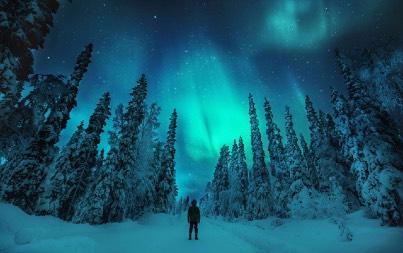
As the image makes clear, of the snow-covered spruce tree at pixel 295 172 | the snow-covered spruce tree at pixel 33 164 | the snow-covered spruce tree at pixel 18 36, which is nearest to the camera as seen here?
the snow-covered spruce tree at pixel 18 36

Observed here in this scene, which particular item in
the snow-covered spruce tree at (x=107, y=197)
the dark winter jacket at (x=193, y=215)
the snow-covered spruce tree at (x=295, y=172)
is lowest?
the dark winter jacket at (x=193, y=215)

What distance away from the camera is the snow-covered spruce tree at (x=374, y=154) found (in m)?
16.6

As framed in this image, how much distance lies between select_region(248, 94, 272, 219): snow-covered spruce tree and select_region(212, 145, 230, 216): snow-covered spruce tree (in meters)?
15.0

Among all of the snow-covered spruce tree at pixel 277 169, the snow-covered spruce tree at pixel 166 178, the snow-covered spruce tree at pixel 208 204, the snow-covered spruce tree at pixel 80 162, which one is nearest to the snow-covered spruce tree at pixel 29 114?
the snow-covered spruce tree at pixel 80 162

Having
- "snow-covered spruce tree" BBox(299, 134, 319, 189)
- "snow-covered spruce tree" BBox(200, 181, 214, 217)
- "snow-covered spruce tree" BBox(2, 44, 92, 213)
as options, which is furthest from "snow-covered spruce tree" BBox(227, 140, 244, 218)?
"snow-covered spruce tree" BBox(2, 44, 92, 213)

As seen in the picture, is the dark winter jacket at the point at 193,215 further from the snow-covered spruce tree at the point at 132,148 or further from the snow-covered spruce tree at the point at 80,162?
the snow-covered spruce tree at the point at 80,162

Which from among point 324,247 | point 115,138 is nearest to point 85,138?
point 115,138

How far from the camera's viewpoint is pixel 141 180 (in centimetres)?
2731

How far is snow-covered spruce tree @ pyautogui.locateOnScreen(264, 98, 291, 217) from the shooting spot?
3438 cm

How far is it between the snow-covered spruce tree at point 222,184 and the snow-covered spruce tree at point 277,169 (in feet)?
53.4

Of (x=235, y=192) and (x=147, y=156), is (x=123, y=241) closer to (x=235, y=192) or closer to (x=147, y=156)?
(x=147, y=156)

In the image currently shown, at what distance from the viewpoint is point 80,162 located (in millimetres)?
26281

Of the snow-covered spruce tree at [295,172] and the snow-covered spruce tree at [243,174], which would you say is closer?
the snow-covered spruce tree at [295,172]

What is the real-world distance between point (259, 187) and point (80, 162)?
26599 mm
